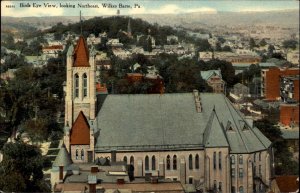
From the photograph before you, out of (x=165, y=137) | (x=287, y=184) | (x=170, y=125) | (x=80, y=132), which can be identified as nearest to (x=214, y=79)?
(x=170, y=125)

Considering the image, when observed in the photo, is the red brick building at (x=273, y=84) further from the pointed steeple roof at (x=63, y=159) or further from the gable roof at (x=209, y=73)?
the pointed steeple roof at (x=63, y=159)

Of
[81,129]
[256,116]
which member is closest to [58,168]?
[81,129]

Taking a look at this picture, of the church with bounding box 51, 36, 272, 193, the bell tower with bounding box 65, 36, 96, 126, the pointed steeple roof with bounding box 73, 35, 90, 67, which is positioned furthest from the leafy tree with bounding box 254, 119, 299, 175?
the pointed steeple roof with bounding box 73, 35, 90, 67

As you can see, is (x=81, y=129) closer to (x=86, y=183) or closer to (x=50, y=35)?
(x=86, y=183)

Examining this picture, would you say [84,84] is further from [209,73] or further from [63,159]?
[209,73]

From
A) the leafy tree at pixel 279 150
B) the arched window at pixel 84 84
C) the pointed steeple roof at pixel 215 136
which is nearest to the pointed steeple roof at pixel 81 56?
the arched window at pixel 84 84

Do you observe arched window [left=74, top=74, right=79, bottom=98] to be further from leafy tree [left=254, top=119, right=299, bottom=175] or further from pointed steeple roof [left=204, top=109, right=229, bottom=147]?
leafy tree [left=254, top=119, right=299, bottom=175]

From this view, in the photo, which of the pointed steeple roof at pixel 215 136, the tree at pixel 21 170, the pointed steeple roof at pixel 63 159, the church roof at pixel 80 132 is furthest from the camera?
the church roof at pixel 80 132

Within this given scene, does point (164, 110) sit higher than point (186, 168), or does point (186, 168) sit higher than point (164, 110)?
point (164, 110)

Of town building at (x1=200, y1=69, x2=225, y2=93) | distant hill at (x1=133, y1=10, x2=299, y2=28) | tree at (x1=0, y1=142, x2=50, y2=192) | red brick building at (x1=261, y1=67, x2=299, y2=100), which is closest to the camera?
tree at (x1=0, y1=142, x2=50, y2=192)
